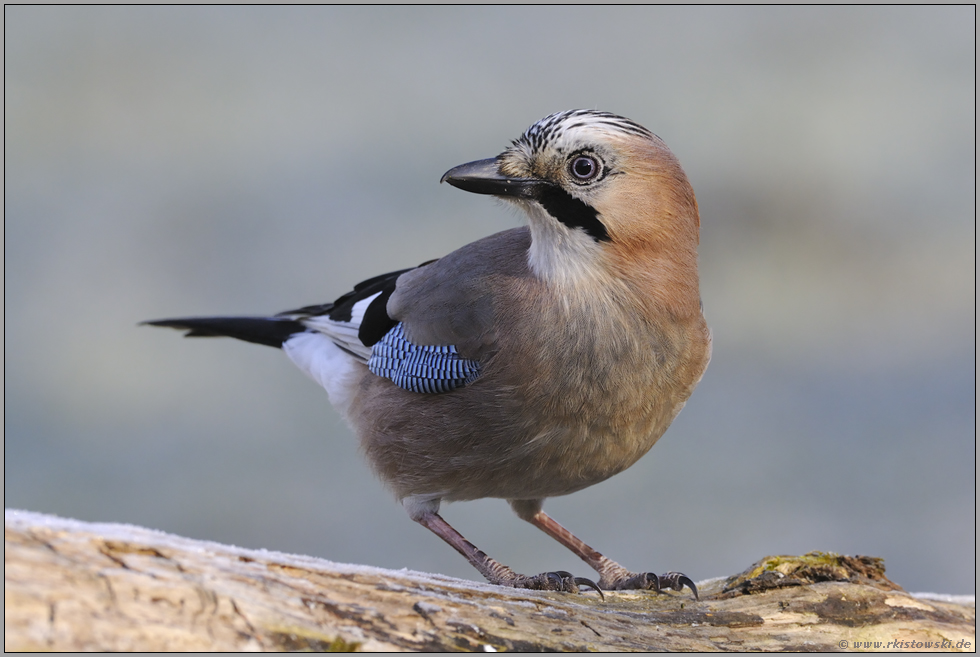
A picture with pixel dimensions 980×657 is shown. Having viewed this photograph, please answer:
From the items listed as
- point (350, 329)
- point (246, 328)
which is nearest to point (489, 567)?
point (350, 329)

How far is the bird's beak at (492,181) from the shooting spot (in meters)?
3.53

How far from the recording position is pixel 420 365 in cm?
408

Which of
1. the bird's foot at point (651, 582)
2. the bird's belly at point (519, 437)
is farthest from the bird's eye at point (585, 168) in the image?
the bird's foot at point (651, 582)

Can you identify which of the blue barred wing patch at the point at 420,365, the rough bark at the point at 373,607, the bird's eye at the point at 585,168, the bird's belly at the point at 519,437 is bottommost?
the rough bark at the point at 373,607

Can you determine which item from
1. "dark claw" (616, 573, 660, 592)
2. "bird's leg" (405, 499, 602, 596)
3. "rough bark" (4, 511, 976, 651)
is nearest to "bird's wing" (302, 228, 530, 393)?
"bird's leg" (405, 499, 602, 596)

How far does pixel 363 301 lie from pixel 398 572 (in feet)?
6.95

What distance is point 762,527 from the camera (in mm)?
7824

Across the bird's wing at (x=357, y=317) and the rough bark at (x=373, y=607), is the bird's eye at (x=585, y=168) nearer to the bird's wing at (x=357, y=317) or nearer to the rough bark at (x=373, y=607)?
the bird's wing at (x=357, y=317)

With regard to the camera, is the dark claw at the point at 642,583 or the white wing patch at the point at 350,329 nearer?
the dark claw at the point at 642,583

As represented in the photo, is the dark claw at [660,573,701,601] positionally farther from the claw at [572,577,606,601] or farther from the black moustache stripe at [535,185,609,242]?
the black moustache stripe at [535,185,609,242]

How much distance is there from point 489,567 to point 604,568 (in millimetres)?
610

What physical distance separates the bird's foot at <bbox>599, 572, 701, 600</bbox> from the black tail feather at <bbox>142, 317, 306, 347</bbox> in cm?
232

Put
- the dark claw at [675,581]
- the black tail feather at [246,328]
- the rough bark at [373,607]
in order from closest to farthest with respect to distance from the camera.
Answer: the rough bark at [373,607], the dark claw at [675,581], the black tail feather at [246,328]

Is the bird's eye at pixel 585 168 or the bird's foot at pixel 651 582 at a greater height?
the bird's eye at pixel 585 168
